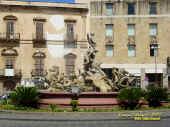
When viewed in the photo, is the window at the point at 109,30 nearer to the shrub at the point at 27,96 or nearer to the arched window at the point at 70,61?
the arched window at the point at 70,61

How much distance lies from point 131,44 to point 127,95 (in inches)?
972

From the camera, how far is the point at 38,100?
1555 centimetres

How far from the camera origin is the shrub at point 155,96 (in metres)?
15.9

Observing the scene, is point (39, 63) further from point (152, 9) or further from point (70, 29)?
point (152, 9)

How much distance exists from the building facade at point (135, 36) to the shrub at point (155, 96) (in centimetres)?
2194

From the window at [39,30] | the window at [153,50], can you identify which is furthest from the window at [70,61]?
the window at [153,50]

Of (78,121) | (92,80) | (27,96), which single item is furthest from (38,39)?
(78,121)

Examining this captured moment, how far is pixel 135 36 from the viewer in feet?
127

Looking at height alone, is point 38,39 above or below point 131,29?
below

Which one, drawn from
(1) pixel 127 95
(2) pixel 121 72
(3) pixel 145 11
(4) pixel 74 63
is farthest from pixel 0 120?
(3) pixel 145 11

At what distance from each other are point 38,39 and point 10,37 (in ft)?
12.5

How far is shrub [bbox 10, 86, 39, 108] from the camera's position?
15.3 m

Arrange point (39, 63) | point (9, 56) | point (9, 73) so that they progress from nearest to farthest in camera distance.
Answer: point (9, 73), point (9, 56), point (39, 63)

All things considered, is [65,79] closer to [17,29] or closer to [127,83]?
[127,83]
